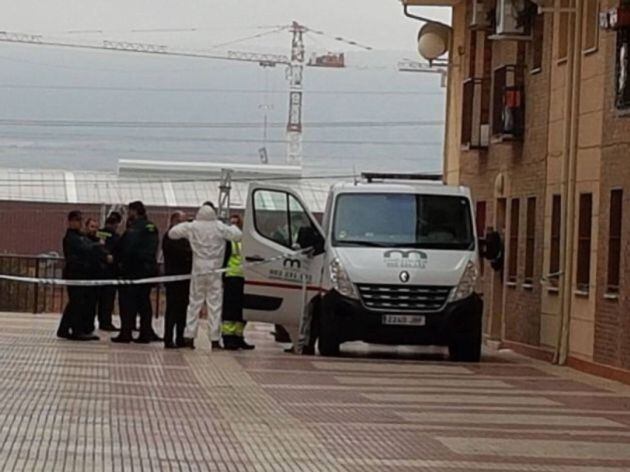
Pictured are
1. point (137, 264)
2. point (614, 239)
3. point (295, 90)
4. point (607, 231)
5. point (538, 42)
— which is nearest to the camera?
point (614, 239)

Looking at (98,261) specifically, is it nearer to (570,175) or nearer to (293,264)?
(293,264)

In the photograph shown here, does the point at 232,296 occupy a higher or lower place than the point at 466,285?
lower

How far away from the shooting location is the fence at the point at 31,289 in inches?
1554

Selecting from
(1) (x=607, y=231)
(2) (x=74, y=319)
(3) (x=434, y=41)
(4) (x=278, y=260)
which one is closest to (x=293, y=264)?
(4) (x=278, y=260)

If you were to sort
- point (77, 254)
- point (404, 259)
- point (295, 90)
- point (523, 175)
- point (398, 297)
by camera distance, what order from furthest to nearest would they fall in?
point (295, 90), point (523, 175), point (77, 254), point (404, 259), point (398, 297)

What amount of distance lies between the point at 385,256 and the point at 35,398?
907 cm

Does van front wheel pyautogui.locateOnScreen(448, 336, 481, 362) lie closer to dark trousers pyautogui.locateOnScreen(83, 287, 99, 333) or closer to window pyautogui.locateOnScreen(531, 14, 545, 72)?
window pyautogui.locateOnScreen(531, 14, 545, 72)

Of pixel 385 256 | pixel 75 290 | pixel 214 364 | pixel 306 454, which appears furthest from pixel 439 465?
pixel 75 290

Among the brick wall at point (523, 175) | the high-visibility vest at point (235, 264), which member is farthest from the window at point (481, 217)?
the high-visibility vest at point (235, 264)

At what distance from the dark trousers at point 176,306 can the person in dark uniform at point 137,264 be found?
588 mm

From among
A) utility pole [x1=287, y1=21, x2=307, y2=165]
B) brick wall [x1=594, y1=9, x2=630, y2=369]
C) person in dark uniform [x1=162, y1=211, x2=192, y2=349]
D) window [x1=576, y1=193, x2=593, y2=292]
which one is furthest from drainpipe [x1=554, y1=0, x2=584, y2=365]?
utility pole [x1=287, y1=21, x2=307, y2=165]

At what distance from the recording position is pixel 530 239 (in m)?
29.7

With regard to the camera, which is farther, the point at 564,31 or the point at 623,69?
the point at 564,31

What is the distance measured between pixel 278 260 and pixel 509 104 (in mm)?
5607
